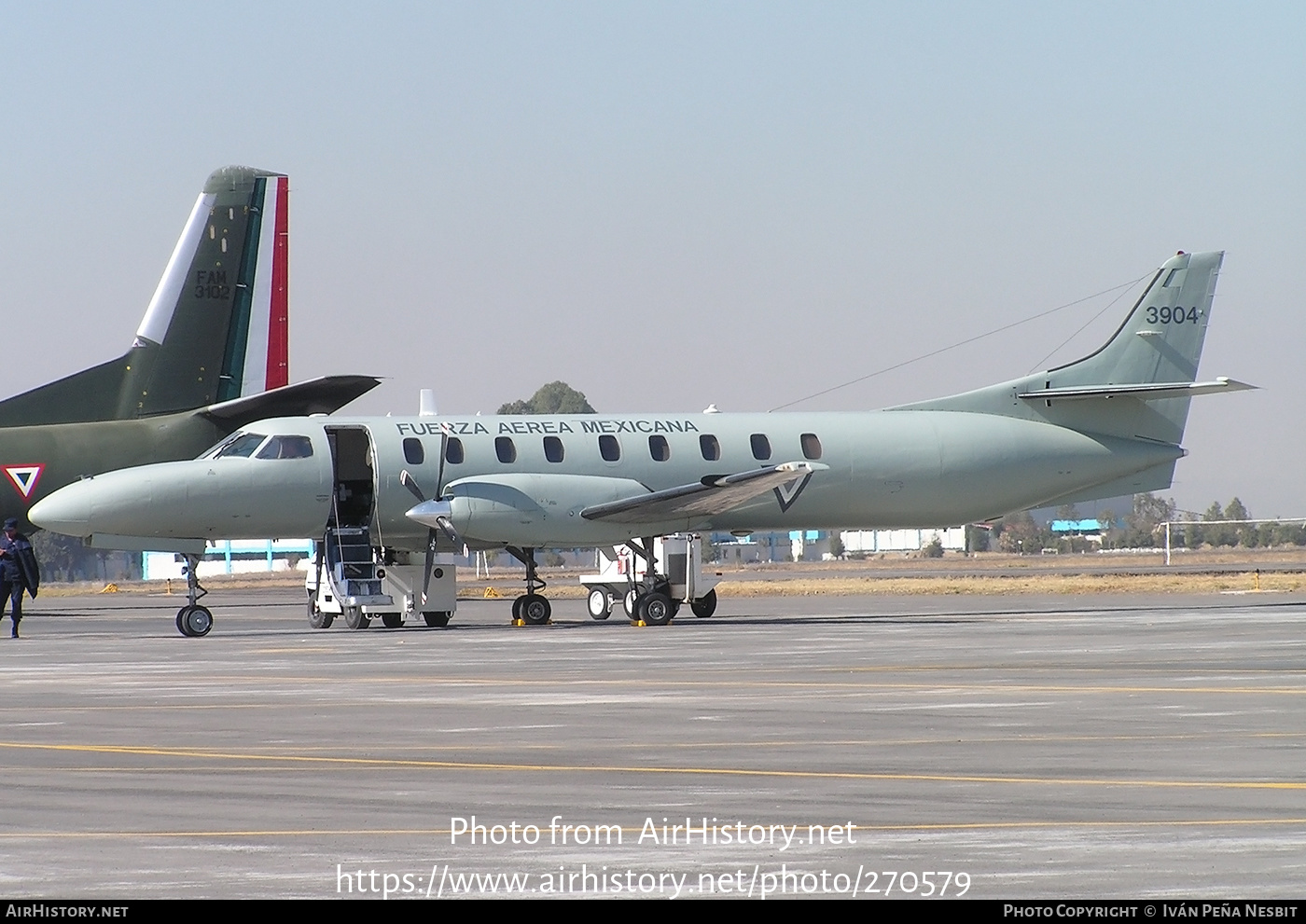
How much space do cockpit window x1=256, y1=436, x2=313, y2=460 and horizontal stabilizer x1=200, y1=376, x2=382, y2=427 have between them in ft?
3.72

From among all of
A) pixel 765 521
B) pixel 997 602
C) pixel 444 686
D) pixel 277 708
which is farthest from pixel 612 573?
pixel 277 708

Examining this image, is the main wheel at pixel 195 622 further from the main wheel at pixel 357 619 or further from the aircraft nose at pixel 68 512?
the main wheel at pixel 357 619

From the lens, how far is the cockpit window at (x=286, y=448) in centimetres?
2973

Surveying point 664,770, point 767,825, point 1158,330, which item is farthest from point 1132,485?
point 767,825

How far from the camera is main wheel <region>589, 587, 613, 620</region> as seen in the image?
1321 inches

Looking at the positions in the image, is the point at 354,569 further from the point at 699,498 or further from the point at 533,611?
the point at 699,498

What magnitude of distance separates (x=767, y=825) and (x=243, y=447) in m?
22.5

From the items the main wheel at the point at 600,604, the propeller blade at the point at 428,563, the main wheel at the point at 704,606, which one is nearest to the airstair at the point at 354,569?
the propeller blade at the point at 428,563

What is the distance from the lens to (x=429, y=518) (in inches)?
1174

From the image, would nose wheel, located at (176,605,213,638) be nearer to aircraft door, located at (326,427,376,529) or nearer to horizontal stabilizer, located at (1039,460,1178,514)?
aircraft door, located at (326,427,376,529)

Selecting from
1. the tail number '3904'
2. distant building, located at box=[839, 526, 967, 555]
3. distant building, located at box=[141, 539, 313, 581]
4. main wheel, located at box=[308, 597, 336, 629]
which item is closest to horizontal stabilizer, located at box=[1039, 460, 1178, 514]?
the tail number '3904'

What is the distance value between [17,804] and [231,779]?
4.28 ft

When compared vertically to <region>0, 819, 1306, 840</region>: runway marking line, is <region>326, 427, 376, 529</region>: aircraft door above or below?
above

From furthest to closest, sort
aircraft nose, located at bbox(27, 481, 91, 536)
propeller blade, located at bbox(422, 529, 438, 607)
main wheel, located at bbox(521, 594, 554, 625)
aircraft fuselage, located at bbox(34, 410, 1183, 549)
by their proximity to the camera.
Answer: main wheel, located at bbox(521, 594, 554, 625) < propeller blade, located at bbox(422, 529, 438, 607) < aircraft fuselage, located at bbox(34, 410, 1183, 549) < aircraft nose, located at bbox(27, 481, 91, 536)
